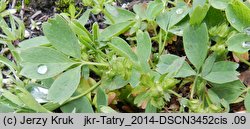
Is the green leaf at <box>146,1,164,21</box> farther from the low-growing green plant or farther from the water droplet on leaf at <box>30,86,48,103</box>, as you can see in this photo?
the water droplet on leaf at <box>30,86,48,103</box>

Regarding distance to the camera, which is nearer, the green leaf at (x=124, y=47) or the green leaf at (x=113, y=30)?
the green leaf at (x=124, y=47)

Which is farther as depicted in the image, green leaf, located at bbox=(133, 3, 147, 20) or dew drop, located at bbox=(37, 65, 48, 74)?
green leaf, located at bbox=(133, 3, 147, 20)

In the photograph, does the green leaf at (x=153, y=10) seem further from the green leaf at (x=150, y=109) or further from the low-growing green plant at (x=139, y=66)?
the green leaf at (x=150, y=109)

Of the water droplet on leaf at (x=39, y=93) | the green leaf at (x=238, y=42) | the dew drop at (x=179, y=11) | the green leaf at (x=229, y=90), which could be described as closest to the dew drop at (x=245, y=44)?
the green leaf at (x=238, y=42)

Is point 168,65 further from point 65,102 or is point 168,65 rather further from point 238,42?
point 65,102

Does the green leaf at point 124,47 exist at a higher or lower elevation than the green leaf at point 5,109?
higher

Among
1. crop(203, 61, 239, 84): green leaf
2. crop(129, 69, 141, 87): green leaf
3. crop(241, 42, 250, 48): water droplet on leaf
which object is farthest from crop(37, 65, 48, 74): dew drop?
crop(241, 42, 250, 48): water droplet on leaf
